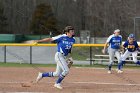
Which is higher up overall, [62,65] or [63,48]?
[63,48]

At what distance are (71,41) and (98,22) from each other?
4023cm

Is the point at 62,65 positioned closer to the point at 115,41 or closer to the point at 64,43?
the point at 64,43

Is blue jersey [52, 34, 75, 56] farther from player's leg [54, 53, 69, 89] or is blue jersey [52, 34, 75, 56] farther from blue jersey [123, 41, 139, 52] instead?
blue jersey [123, 41, 139, 52]

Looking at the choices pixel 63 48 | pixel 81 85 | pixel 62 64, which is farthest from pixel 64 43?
pixel 81 85

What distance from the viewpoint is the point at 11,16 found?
66562 millimetres

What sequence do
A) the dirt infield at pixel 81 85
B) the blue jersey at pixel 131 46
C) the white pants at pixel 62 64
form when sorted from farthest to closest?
the blue jersey at pixel 131 46, the white pants at pixel 62 64, the dirt infield at pixel 81 85

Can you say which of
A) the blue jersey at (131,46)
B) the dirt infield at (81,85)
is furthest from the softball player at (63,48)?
the blue jersey at (131,46)

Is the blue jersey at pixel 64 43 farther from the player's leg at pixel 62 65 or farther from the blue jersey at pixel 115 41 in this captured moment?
the blue jersey at pixel 115 41

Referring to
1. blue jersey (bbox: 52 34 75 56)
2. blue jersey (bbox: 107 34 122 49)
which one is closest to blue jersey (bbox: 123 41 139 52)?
blue jersey (bbox: 107 34 122 49)

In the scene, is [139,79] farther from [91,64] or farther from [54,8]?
[54,8]

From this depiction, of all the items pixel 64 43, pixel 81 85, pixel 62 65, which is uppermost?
pixel 64 43

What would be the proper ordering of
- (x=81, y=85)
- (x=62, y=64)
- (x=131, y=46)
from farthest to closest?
(x=131, y=46)
(x=81, y=85)
(x=62, y=64)

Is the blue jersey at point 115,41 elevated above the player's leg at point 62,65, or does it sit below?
above

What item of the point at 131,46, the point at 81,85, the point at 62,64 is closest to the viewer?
the point at 62,64
